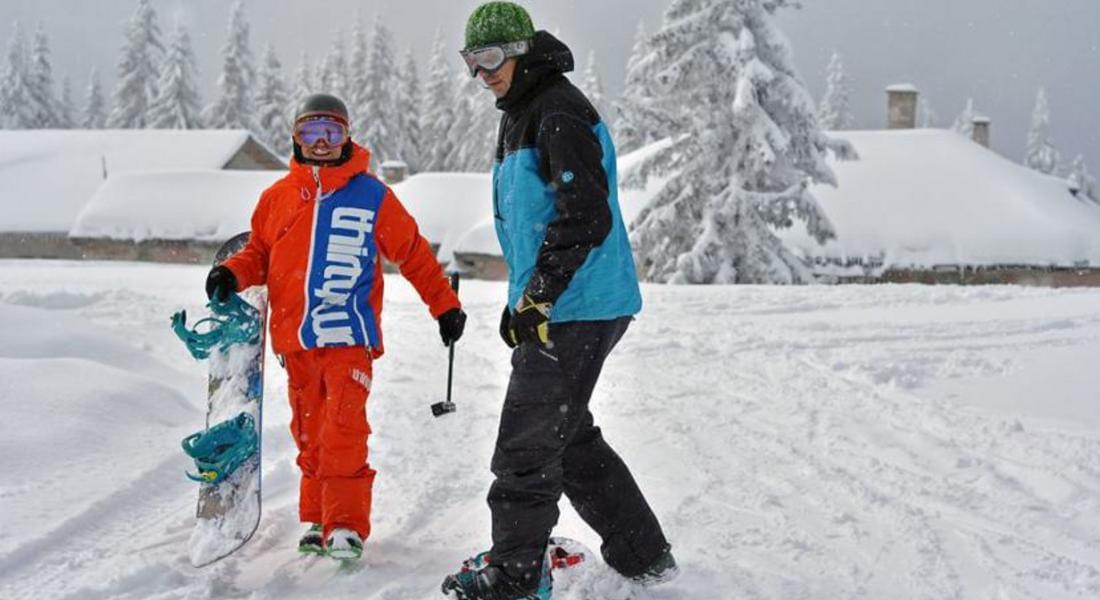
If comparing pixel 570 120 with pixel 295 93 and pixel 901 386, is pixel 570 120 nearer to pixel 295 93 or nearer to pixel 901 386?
pixel 901 386

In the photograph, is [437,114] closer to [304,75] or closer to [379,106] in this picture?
[379,106]

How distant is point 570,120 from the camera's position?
2.89 m

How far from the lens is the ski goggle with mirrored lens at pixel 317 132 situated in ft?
12.5

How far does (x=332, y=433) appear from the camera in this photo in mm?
3736

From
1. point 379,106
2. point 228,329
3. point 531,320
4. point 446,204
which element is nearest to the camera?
point 531,320

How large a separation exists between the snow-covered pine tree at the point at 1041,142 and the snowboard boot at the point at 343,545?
3373 inches

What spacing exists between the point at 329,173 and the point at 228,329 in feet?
2.69

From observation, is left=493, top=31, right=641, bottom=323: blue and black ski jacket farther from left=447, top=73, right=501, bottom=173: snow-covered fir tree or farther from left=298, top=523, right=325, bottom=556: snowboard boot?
left=447, top=73, right=501, bottom=173: snow-covered fir tree

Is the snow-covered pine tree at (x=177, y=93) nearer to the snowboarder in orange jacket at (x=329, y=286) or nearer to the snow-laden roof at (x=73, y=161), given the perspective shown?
the snow-laden roof at (x=73, y=161)

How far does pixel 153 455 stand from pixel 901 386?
5.04m

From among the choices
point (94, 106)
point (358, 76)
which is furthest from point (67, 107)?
point (358, 76)

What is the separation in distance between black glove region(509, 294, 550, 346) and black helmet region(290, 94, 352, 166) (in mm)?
1387

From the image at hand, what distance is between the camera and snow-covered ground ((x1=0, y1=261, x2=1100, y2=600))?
347cm

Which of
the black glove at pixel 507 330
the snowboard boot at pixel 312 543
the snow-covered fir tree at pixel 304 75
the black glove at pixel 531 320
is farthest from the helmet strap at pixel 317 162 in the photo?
the snow-covered fir tree at pixel 304 75
